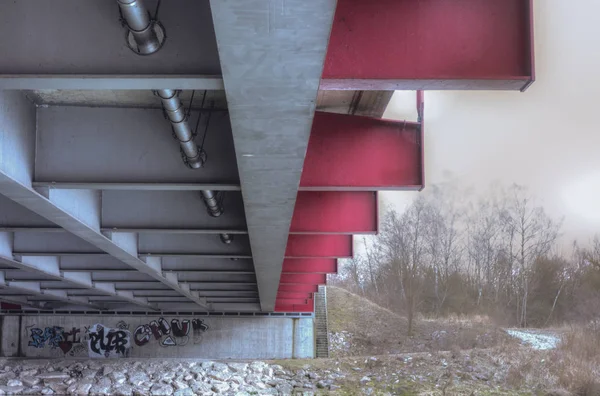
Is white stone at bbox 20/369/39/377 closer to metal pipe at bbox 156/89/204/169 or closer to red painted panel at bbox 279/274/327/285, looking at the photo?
red painted panel at bbox 279/274/327/285

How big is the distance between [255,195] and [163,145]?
139 centimetres

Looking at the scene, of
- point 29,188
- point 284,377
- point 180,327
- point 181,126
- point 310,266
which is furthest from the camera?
point 180,327

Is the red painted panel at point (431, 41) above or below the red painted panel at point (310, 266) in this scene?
above

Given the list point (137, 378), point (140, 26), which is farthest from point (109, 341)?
point (140, 26)

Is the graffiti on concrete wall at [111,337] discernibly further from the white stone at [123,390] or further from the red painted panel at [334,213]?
the red painted panel at [334,213]

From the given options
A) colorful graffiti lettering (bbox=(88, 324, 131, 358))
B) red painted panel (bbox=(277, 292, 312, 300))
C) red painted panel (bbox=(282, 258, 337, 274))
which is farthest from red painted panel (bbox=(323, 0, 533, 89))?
colorful graffiti lettering (bbox=(88, 324, 131, 358))

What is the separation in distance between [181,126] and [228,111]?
0.95 meters

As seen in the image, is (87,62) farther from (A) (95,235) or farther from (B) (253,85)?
(A) (95,235)

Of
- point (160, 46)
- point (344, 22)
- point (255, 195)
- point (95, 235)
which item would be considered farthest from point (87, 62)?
point (95, 235)

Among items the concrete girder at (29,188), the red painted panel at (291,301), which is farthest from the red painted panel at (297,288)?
the concrete girder at (29,188)

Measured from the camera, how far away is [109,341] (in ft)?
115

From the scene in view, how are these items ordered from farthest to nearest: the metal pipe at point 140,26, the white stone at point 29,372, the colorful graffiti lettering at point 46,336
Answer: the colorful graffiti lettering at point 46,336 < the white stone at point 29,372 < the metal pipe at point 140,26

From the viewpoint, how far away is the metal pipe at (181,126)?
20.9 feet

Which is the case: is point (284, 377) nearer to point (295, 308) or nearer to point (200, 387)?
point (200, 387)
